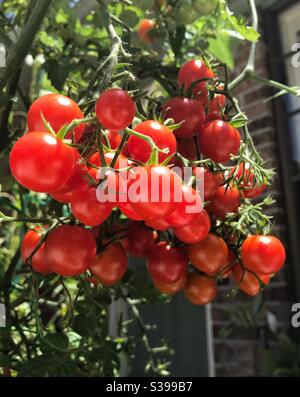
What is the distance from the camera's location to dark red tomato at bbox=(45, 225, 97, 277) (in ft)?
1.32

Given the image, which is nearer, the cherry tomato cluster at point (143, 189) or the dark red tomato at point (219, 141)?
the cherry tomato cluster at point (143, 189)

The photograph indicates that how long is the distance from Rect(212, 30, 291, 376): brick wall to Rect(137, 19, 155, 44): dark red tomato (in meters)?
0.69

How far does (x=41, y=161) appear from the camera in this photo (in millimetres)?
331

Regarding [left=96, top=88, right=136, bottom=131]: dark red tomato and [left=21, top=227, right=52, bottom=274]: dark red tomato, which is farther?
[left=21, top=227, right=52, bottom=274]: dark red tomato

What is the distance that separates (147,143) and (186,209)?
7 cm

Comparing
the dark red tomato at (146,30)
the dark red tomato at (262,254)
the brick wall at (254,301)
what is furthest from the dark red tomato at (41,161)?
the brick wall at (254,301)

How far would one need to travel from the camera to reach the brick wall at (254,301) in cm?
137

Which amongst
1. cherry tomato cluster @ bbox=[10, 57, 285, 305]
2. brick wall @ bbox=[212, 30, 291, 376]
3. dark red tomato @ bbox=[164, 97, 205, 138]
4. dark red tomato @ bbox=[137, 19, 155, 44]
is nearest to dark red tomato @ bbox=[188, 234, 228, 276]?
cherry tomato cluster @ bbox=[10, 57, 285, 305]

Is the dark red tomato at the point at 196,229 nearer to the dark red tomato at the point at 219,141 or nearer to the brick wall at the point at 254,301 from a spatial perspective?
the dark red tomato at the point at 219,141

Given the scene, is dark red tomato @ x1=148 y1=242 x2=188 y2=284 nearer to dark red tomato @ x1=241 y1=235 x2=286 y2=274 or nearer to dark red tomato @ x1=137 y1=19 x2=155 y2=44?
dark red tomato @ x1=241 y1=235 x2=286 y2=274
